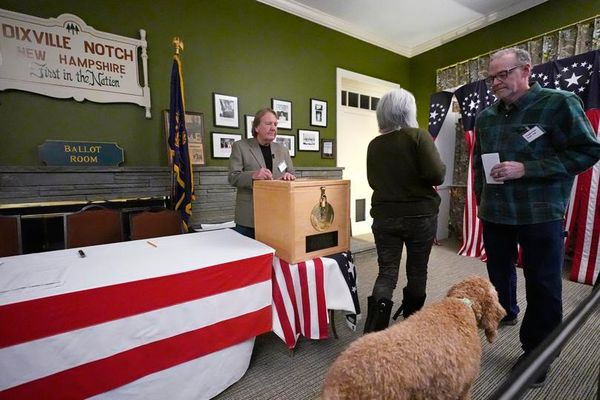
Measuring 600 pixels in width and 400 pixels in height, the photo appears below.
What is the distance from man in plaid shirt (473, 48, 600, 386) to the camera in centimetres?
124

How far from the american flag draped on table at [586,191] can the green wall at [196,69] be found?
8.06 feet

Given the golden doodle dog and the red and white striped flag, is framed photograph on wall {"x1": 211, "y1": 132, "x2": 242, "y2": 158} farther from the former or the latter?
the golden doodle dog

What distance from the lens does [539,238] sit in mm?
1304

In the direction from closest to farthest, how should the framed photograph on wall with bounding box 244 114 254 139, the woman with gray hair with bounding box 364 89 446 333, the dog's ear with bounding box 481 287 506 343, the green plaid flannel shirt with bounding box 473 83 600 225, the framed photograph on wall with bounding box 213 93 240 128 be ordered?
the dog's ear with bounding box 481 287 506 343, the green plaid flannel shirt with bounding box 473 83 600 225, the woman with gray hair with bounding box 364 89 446 333, the framed photograph on wall with bounding box 213 93 240 128, the framed photograph on wall with bounding box 244 114 254 139

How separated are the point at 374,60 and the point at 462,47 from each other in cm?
123

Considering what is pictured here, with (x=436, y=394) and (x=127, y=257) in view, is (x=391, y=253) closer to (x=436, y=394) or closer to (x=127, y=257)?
(x=436, y=394)

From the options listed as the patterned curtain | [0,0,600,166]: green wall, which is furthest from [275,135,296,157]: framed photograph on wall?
the patterned curtain

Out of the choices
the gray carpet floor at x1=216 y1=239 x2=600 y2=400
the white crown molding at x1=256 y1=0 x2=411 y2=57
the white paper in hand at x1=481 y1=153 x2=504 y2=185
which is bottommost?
the gray carpet floor at x1=216 y1=239 x2=600 y2=400

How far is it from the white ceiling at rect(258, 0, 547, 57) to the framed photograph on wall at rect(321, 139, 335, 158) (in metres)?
1.53

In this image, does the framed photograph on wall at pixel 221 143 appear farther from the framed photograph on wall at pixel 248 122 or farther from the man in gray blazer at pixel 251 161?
the man in gray blazer at pixel 251 161

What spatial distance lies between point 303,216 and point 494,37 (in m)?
4.17

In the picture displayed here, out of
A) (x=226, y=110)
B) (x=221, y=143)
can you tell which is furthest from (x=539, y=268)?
(x=226, y=110)

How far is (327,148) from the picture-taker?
3.98 metres

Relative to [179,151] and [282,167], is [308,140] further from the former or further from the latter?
[282,167]
